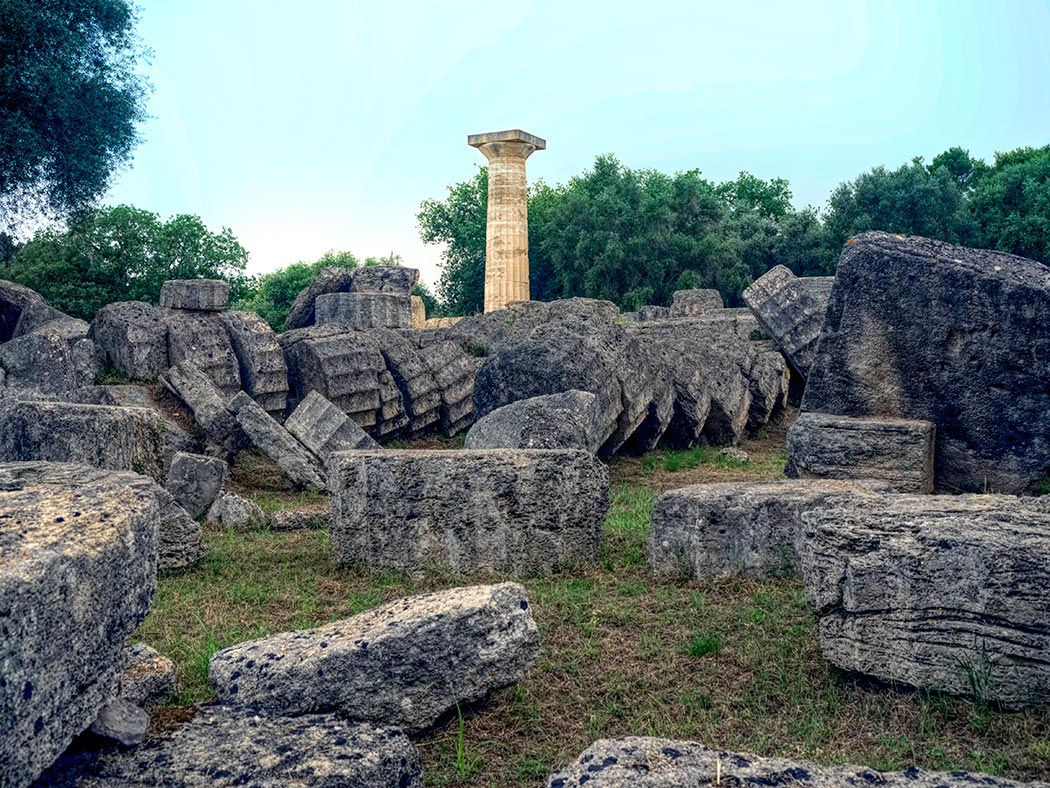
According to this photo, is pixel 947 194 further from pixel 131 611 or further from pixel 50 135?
pixel 131 611

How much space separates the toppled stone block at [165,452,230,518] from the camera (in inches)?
352

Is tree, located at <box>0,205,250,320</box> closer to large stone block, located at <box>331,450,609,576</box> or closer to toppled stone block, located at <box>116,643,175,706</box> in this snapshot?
large stone block, located at <box>331,450,609,576</box>

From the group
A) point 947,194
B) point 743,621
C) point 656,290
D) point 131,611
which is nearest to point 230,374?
point 743,621

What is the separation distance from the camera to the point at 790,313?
49.0 feet

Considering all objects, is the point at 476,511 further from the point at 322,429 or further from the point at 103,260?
the point at 103,260

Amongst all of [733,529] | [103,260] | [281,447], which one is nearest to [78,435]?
[281,447]

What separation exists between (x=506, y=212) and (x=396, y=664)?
27.3 metres

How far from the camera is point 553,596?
577 centimetres

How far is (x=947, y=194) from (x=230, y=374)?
28574mm

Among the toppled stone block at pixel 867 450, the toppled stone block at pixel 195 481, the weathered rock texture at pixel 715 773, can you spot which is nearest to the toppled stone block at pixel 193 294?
the toppled stone block at pixel 195 481

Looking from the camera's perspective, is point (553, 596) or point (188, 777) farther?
point (553, 596)

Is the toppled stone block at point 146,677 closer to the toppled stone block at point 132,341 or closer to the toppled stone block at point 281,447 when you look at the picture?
the toppled stone block at point 281,447

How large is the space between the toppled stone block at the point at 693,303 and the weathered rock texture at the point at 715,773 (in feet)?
70.7

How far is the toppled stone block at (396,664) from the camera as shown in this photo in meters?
3.86
